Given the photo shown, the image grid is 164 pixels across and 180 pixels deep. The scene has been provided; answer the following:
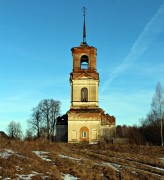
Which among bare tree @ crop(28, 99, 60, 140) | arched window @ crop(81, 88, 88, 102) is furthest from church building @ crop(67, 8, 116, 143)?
bare tree @ crop(28, 99, 60, 140)

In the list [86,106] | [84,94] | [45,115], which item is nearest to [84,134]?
[86,106]

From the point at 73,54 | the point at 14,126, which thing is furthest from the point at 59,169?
the point at 14,126

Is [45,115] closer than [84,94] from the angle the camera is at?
No

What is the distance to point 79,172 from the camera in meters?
13.4

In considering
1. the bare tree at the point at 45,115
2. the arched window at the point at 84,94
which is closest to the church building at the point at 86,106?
the arched window at the point at 84,94

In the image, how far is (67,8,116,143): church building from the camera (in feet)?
124

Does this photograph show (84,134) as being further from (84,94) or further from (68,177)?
(68,177)

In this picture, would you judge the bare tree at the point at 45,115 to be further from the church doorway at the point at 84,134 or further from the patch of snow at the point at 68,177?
the patch of snow at the point at 68,177

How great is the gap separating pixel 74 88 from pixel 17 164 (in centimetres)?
2622

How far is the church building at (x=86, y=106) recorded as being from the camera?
3781cm

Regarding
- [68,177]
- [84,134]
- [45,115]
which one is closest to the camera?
[68,177]

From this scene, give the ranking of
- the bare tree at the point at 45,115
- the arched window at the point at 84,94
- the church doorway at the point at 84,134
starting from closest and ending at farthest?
the church doorway at the point at 84,134
the arched window at the point at 84,94
the bare tree at the point at 45,115

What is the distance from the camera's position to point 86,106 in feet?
129

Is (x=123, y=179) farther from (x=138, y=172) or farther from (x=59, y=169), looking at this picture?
(x=59, y=169)
